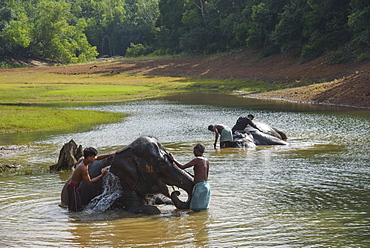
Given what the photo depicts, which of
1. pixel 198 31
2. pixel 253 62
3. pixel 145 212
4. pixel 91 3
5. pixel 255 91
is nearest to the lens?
pixel 145 212

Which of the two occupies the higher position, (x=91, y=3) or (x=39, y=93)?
(x=91, y=3)

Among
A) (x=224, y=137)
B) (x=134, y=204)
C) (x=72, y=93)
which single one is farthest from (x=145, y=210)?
(x=72, y=93)

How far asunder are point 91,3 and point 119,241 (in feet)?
488

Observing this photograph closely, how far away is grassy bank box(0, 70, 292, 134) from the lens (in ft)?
92.4

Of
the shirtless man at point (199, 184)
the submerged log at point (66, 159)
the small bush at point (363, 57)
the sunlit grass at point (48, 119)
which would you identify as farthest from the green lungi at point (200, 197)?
the small bush at point (363, 57)

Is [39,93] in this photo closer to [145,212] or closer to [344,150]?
[344,150]

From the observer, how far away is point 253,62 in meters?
67.1

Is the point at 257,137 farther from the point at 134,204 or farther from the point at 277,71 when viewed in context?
the point at 277,71

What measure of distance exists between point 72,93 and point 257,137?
28394mm

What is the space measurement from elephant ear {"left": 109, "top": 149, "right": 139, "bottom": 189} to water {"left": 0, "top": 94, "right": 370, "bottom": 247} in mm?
734

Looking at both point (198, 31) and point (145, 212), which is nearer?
point (145, 212)

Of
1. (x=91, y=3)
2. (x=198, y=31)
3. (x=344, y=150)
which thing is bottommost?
(x=344, y=150)

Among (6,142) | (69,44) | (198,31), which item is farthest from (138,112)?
(69,44)

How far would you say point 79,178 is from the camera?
1105cm
